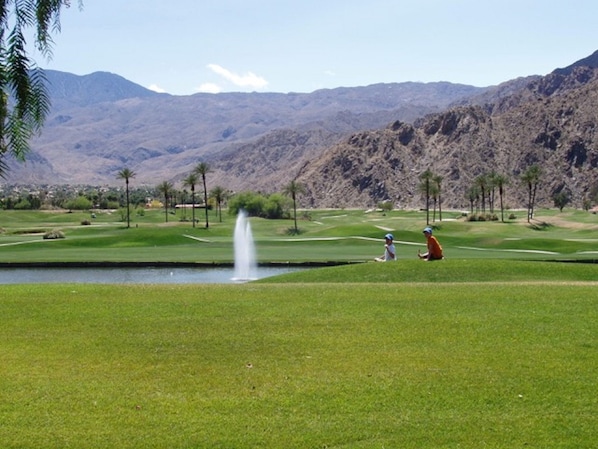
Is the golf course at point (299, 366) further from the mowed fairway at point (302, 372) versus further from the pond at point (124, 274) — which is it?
the pond at point (124, 274)

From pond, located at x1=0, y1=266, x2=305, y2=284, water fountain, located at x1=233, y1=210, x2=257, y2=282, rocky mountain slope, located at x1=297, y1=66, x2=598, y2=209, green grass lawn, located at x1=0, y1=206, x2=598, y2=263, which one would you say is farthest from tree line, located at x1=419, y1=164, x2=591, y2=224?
Answer: pond, located at x1=0, y1=266, x2=305, y2=284

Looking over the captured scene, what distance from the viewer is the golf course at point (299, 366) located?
30.0 ft

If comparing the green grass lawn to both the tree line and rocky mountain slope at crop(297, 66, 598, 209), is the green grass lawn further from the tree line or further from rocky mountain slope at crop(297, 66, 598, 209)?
rocky mountain slope at crop(297, 66, 598, 209)

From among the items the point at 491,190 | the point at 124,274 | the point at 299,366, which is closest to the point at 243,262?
the point at 124,274

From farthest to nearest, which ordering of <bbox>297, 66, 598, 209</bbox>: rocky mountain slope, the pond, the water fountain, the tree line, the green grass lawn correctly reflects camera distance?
<bbox>297, 66, 598, 209</bbox>: rocky mountain slope, the tree line, the green grass lawn, the water fountain, the pond

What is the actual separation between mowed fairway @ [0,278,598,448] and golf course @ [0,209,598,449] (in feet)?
0.11

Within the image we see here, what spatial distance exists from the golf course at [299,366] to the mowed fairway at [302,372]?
0.11ft

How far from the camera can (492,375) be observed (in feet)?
36.3

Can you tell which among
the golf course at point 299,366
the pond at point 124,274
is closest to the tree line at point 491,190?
the pond at point 124,274

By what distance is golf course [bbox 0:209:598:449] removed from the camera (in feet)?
30.0

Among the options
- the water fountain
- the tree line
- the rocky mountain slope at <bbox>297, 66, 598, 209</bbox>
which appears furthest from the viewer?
the rocky mountain slope at <bbox>297, 66, 598, 209</bbox>

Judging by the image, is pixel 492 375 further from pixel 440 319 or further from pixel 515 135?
pixel 515 135

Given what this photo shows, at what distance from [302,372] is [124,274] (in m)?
36.0

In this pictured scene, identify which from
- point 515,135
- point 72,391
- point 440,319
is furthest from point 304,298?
point 515,135
